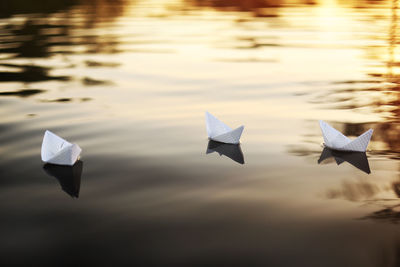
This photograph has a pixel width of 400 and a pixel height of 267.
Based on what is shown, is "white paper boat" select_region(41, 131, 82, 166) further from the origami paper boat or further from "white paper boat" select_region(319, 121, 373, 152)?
"white paper boat" select_region(319, 121, 373, 152)

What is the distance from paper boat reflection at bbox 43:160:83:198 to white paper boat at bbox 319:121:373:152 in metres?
2.38

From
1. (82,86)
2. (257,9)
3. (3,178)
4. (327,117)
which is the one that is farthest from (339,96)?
(257,9)

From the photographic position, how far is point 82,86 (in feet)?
29.9

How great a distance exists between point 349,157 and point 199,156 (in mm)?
1462

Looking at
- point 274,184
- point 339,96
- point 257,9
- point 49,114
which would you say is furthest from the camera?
point 257,9

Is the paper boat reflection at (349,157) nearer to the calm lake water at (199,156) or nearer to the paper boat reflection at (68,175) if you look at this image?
the calm lake water at (199,156)

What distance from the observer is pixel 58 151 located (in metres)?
5.57

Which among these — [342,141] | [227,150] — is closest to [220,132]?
[227,150]

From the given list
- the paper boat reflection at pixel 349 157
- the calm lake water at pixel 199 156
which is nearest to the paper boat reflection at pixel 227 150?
the calm lake water at pixel 199 156

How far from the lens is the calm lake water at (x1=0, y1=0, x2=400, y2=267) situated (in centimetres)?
405

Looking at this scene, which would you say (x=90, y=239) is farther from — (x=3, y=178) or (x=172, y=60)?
(x=172, y=60)

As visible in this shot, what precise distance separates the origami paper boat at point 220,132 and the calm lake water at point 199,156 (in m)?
0.12

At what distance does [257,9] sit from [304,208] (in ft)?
56.7

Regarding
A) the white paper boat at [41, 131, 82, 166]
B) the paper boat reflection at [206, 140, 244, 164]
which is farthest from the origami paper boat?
the white paper boat at [41, 131, 82, 166]
